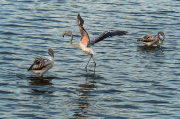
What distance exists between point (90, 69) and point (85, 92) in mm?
3020

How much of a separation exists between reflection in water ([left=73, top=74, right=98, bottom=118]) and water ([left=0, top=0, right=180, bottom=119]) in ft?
0.10

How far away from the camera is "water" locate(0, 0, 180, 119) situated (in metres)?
12.1

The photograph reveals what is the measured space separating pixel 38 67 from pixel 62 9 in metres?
16.2

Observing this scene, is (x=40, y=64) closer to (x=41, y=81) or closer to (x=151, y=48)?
(x=41, y=81)

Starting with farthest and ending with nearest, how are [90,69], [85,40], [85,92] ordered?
[90,69] → [85,40] → [85,92]

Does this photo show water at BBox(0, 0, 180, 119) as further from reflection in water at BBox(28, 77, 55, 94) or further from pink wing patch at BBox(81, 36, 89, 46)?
pink wing patch at BBox(81, 36, 89, 46)

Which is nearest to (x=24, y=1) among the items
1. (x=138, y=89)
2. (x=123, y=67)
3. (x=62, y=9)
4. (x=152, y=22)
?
(x=62, y=9)

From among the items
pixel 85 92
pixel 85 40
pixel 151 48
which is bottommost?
pixel 85 92

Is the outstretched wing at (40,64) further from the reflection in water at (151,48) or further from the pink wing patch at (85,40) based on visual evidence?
the reflection in water at (151,48)

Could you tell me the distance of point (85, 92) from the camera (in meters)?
13.6

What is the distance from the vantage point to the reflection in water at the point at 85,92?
1215cm

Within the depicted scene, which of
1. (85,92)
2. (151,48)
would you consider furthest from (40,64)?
(151,48)

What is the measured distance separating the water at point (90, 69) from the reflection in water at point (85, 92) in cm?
3

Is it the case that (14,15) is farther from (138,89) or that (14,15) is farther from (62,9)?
(138,89)
